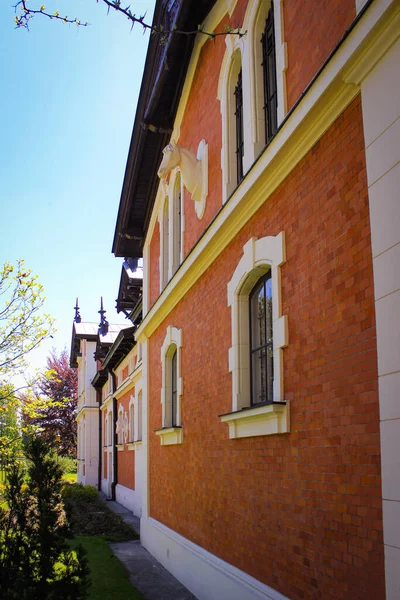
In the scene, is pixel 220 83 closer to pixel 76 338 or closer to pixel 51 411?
pixel 76 338

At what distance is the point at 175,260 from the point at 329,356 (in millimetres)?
7335

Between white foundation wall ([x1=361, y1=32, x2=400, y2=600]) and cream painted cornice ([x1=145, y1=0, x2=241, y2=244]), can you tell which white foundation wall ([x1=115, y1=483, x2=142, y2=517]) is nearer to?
cream painted cornice ([x1=145, y1=0, x2=241, y2=244])

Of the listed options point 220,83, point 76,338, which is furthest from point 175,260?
point 76,338

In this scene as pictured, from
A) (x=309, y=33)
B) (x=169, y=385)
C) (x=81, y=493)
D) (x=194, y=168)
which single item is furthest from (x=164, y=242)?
(x=81, y=493)

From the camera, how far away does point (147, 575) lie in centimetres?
1109

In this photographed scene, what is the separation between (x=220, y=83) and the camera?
927 cm

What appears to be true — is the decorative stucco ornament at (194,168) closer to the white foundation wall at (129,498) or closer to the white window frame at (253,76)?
the white window frame at (253,76)

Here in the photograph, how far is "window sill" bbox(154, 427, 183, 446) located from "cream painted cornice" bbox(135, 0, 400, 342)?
3.15 metres

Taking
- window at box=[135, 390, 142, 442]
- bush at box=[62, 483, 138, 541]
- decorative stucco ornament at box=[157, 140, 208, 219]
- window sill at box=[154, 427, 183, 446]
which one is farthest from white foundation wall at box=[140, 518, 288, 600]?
window at box=[135, 390, 142, 442]

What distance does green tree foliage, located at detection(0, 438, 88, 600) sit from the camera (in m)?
5.38

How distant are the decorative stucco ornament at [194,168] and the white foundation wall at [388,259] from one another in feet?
17.6

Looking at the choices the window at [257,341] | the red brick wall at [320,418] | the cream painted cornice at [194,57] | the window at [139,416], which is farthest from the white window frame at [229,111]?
the window at [139,416]

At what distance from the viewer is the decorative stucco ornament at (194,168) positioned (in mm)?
10094

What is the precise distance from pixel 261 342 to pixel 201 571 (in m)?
3.54
